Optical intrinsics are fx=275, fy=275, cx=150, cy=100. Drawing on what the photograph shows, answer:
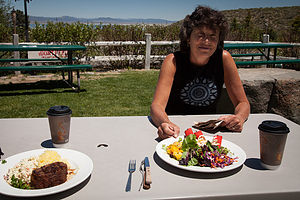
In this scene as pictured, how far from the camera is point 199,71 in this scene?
7.38 ft

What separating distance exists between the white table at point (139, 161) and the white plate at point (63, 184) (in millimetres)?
36

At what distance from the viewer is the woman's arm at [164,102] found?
57.5 inches

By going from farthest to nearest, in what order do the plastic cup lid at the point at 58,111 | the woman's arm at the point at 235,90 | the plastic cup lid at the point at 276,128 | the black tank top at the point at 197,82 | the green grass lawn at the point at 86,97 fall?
the green grass lawn at the point at 86,97 < the black tank top at the point at 197,82 < the woman's arm at the point at 235,90 < the plastic cup lid at the point at 58,111 < the plastic cup lid at the point at 276,128

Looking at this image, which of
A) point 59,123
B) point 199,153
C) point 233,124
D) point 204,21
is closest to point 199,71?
point 204,21

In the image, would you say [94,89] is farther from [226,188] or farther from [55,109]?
[226,188]

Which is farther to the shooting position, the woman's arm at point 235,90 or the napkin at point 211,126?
the woman's arm at point 235,90

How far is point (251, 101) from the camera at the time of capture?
11.9 feet

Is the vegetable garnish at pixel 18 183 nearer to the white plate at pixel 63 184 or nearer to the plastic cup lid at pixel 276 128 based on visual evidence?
the white plate at pixel 63 184

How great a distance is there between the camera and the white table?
97 cm

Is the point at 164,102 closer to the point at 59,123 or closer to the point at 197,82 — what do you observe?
the point at 197,82

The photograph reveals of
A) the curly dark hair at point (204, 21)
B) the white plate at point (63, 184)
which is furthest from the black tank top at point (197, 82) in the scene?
the white plate at point (63, 184)

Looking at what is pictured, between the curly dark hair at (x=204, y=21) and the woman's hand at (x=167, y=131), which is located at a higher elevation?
the curly dark hair at (x=204, y=21)

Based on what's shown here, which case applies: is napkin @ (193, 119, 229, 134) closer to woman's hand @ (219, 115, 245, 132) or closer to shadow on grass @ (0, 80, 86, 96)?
woman's hand @ (219, 115, 245, 132)

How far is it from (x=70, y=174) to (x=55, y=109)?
33 centimetres
